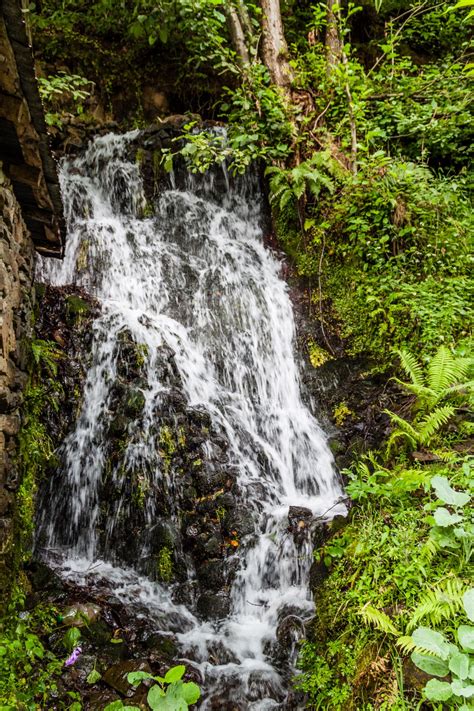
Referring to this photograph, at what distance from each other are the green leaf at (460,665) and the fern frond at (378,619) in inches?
21.9

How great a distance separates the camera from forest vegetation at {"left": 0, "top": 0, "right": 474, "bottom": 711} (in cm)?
268

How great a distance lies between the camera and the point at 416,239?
238 inches

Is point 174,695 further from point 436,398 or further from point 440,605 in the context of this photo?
point 436,398

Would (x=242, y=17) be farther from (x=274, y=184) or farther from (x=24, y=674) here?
(x=24, y=674)

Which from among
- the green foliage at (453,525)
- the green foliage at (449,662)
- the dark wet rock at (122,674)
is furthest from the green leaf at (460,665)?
the dark wet rock at (122,674)

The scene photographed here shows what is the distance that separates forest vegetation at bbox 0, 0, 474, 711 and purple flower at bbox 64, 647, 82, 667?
103 millimetres

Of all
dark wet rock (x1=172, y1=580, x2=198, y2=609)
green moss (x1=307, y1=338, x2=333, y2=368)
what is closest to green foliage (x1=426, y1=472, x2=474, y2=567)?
dark wet rock (x1=172, y1=580, x2=198, y2=609)

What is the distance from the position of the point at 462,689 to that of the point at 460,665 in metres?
0.10

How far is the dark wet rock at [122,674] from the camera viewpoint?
3.21m

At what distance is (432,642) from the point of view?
214 centimetres

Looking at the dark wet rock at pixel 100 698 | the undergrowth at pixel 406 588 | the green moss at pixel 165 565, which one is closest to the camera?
the undergrowth at pixel 406 588

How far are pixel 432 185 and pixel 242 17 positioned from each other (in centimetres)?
516

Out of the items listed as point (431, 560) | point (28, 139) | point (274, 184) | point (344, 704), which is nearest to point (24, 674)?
point (344, 704)

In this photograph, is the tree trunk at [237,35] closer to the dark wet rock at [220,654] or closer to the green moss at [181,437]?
the green moss at [181,437]
